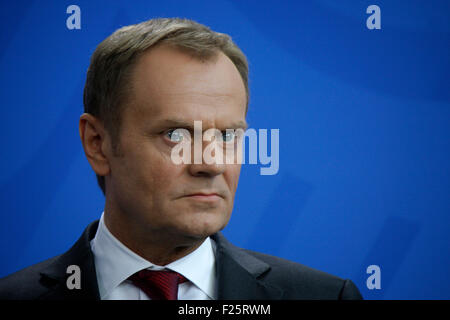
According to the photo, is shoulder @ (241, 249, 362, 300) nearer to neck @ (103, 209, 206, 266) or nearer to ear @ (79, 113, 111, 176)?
neck @ (103, 209, 206, 266)

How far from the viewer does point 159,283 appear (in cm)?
244

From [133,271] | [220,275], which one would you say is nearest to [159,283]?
[133,271]

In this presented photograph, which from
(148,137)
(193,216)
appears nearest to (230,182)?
(193,216)

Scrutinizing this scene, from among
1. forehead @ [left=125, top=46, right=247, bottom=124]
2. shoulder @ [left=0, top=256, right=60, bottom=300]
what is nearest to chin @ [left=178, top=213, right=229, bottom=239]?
forehead @ [left=125, top=46, right=247, bottom=124]

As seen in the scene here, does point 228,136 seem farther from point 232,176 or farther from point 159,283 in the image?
point 159,283

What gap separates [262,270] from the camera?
2.71 meters

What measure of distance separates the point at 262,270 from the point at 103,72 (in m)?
1.18

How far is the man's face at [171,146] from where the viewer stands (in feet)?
7.60

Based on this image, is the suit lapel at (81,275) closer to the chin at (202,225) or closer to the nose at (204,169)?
the chin at (202,225)

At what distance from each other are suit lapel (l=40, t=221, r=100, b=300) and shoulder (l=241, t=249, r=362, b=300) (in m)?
0.79

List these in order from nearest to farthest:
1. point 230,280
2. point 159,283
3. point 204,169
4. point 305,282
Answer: point 204,169, point 159,283, point 230,280, point 305,282

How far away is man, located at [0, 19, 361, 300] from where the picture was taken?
2.33 metres

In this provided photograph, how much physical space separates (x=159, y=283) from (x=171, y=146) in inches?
23.5
